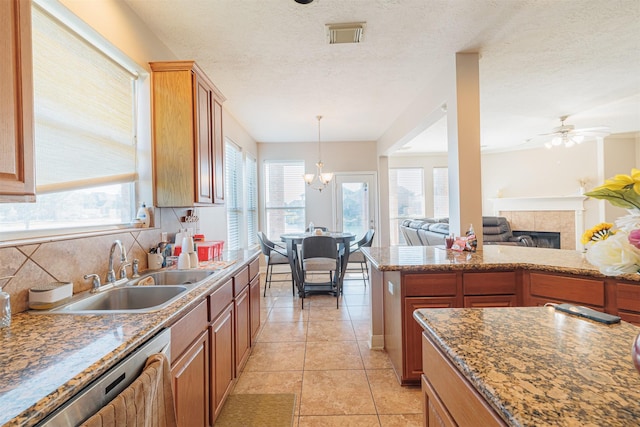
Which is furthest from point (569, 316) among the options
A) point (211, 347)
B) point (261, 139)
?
point (261, 139)

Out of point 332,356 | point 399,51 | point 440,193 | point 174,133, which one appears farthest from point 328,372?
point 440,193

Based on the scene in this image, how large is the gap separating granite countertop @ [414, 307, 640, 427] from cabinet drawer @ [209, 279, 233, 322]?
3.70ft

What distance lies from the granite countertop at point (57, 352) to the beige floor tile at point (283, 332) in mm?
1750

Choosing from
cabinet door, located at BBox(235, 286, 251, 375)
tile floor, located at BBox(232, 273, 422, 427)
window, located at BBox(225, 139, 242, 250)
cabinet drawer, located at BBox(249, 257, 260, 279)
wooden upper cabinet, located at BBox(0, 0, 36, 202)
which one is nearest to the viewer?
wooden upper cabinet, located at BBox(0, 0, 36, 202)

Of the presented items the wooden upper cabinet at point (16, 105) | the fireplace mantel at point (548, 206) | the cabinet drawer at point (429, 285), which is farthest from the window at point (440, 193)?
the wooden upper cabinet at point (16, 105)

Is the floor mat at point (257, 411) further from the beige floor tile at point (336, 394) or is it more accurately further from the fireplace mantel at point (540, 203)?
the fireplace mantel at point (540, 203)

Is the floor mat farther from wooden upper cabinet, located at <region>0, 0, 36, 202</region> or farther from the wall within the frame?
the wall

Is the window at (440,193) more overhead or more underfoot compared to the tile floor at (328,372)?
more overhead

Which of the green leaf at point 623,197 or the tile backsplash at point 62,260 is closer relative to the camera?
the green leaf at point 623,197

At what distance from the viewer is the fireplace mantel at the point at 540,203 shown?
6047 mm

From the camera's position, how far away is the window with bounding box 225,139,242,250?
14.0 feet

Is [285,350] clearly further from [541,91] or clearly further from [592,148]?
[592,148]

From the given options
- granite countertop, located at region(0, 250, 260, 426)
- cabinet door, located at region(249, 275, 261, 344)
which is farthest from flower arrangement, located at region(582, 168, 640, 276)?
cabinet door, located at region(249, 275, 261, 344)

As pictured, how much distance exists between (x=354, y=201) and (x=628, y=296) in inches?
182
